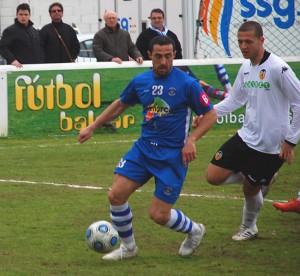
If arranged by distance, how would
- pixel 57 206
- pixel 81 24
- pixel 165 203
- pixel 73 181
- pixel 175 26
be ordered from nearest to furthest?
pixel 165 203, pixel 57 206, pixel 73 181, pixel 175 26, pixel 81 24

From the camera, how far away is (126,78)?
Result: 17.8m

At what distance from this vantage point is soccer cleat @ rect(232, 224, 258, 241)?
9648mm

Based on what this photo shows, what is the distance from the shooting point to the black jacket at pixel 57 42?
17.7 meters

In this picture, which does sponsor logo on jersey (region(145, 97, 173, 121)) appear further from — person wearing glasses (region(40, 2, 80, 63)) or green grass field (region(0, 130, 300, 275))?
person wearing glasses (region(40, 2, 80, 63))

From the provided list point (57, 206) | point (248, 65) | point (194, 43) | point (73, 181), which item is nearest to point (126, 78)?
point (194, 43)

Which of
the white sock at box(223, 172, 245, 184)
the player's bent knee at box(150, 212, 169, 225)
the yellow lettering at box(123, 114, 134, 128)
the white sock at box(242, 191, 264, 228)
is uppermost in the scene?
the white sock at box(223, 172, 245, 184)

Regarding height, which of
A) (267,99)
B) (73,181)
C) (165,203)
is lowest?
(73,181)

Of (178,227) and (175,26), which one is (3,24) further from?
(178,227)

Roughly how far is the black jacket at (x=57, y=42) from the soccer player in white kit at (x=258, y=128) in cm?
829

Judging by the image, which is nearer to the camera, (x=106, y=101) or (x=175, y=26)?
(x=106, y=101)

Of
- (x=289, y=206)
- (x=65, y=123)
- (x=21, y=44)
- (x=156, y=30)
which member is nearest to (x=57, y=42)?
(x=21, y=44)

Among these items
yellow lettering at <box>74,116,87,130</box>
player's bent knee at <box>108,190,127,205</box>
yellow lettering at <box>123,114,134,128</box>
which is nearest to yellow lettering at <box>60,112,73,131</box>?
yellow lettering at <box>74,116,87,130</box>

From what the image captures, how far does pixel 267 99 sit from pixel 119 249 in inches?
74.5

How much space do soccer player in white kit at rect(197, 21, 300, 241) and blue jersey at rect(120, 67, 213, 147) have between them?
95cm
